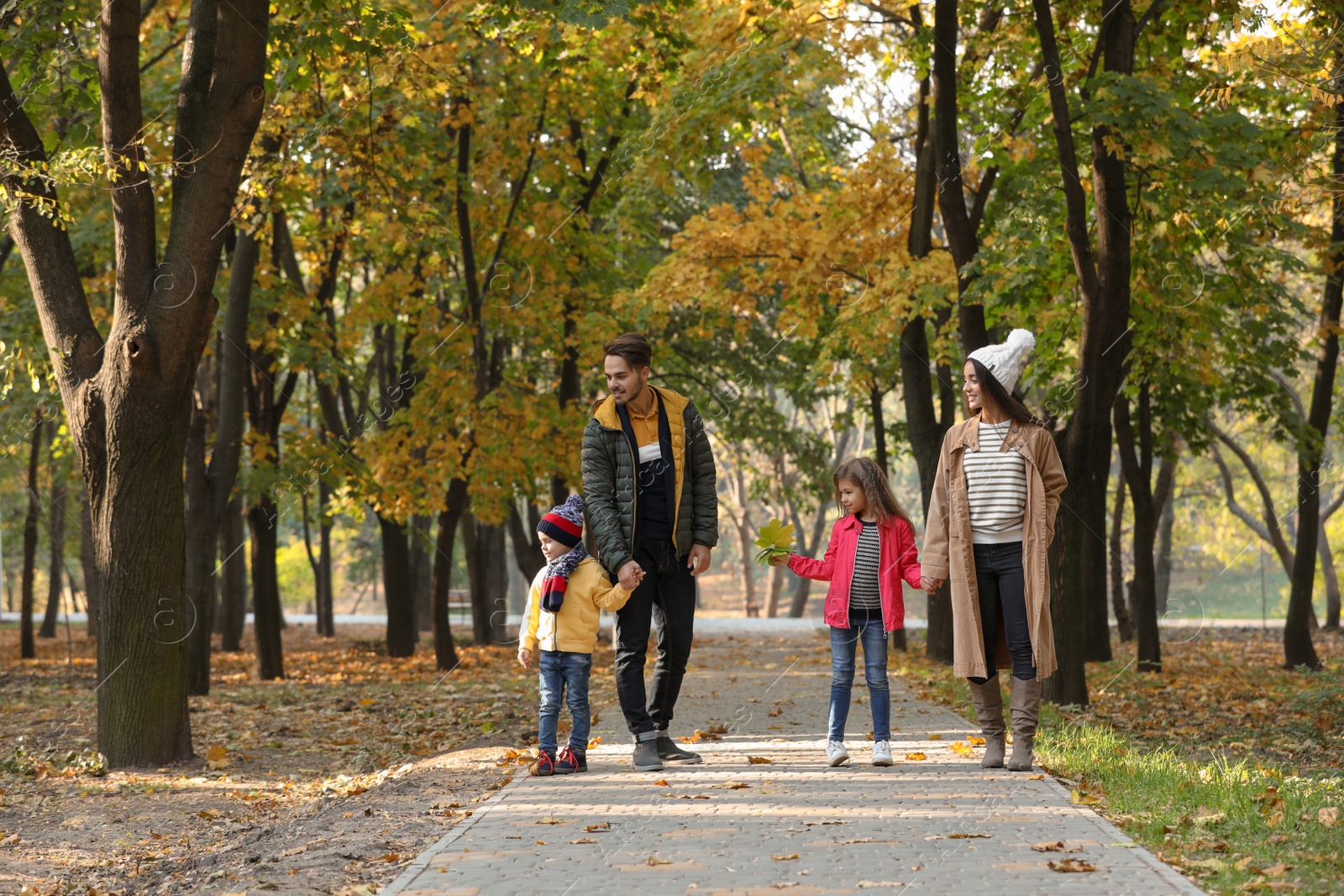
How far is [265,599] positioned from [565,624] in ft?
31.5

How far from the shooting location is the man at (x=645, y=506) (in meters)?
6.68

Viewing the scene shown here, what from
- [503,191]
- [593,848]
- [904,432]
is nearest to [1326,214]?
[904,432]

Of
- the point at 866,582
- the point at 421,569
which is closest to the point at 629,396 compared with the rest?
the point at 866,582

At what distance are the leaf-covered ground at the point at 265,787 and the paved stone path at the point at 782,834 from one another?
0.41 m

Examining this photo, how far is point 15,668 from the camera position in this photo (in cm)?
1806

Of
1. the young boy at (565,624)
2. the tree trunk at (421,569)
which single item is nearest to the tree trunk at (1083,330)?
the young boy at (565,624)

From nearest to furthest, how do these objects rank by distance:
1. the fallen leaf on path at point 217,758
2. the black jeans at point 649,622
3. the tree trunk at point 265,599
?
the black jeans at point 649,622
the fallen leaf on path at point 217,758
the tree trunk at point 265,599

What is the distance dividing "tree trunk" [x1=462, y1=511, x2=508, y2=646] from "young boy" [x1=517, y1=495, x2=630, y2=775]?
1038cm

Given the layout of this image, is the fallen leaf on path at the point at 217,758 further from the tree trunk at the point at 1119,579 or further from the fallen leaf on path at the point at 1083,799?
the tree trunk at the point at 1119,579

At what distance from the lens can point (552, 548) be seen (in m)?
6.57

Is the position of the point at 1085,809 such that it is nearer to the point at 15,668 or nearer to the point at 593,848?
the point at 593,848

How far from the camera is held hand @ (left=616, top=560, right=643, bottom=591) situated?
21.0 feet

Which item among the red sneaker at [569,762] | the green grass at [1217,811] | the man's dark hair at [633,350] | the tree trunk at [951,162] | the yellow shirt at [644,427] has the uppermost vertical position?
the tree trunk at [951,162]

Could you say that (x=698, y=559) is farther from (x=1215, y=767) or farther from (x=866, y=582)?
(x=1215, y=767)
